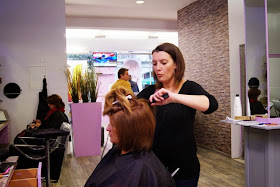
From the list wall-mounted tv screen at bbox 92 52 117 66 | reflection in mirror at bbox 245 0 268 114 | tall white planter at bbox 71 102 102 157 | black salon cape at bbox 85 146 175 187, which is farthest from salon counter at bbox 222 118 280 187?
wall-mounted tv screen at bbox 92 52 117 66

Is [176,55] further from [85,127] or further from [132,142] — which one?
[85,127]

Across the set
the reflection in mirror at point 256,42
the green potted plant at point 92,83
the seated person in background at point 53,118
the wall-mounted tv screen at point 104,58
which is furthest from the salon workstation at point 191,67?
the wall-mounted tv screen at point 104,58

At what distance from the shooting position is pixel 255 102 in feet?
10.8

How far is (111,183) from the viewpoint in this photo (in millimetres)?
1329

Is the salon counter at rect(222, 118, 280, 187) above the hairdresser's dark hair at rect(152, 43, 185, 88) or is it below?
below

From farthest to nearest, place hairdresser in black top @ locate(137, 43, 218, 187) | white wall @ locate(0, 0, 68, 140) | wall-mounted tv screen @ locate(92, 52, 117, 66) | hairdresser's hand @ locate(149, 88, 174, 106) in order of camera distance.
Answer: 1. wall-mounted tv screen @ locate(92, 52, 117, 66)
2. white wall @ locate(0, 0, 68, 140)
3. hairdresser in black top @ locate(137, 43, 218, 187)
4. hairdresser's hand @ locate(149, 88, 174, 106)

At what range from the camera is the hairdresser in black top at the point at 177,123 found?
56.2 inches

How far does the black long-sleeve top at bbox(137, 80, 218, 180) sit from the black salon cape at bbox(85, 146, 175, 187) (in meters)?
0.09

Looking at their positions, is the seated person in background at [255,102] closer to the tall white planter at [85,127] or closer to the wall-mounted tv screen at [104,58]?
the tall white planter at [85,127]

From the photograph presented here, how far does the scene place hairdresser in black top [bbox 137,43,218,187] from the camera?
1.43 metres

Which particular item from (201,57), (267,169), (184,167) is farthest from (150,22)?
(184,167)

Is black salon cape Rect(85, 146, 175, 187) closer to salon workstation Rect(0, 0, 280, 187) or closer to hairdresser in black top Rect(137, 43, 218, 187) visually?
hairdresser in black top Rect(137, 43, 218, 187)

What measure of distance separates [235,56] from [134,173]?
3.98 m

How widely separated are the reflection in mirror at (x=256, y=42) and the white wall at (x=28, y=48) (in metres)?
3.23
